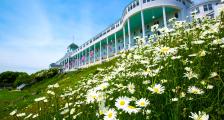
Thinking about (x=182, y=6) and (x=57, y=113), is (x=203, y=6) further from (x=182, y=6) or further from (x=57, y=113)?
(x=57, y=113)

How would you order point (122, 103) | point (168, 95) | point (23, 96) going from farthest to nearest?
point (23, 96)
point (168, 95)
point (122, 103)

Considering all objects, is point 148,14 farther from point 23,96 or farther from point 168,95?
point 168,95

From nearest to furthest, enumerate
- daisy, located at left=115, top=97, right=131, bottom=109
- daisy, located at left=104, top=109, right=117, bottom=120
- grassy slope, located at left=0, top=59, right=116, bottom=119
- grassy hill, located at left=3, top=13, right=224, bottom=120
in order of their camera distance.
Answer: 1. daisy, located at left=104, top=109, right=117, bottom=120
2. daisy, located at left=115, top=97, right=131, bottom=109
3. grassy hill, located at left=3, top=13, right=224, bottom=120
4. grassy slope, located at left=0, top=59, right=116, bottom=119

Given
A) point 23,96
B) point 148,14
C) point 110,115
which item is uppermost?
point 148,14

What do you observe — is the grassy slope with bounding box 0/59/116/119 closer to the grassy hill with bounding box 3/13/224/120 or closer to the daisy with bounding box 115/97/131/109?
the grassy hill with bounding box 3/13/224/120

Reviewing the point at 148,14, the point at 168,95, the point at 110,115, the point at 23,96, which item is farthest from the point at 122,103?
the point at 148,14

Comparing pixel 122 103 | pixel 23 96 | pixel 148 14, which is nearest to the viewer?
pixel 122 103

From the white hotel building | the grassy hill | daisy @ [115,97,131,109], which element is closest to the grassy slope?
the white hotel building

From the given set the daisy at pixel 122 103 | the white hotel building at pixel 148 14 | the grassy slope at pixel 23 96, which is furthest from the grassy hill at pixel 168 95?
A: the white hotel building at pixel 148 14

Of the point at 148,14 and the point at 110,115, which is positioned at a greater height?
the point at 148,14

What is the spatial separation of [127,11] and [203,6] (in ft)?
33.4

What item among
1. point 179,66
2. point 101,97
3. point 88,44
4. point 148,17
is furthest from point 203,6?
point 101,97

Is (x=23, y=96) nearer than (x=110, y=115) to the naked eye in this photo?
No

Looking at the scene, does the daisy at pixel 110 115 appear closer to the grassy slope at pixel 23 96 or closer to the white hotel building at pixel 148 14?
the grassy slope at pixel 23 96
